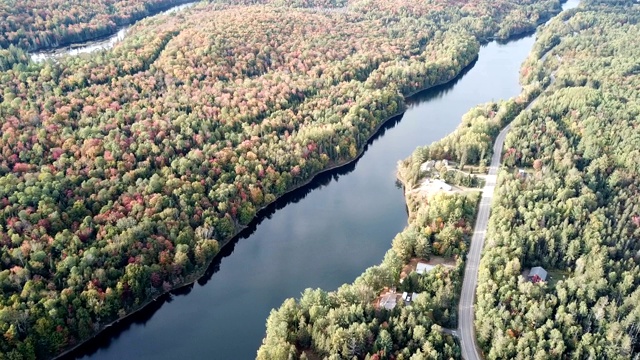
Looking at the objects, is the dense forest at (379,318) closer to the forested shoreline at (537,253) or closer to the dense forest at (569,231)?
the forested shoreline at (537,253)

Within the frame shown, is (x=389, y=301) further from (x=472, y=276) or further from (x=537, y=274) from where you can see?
(x=537, y=274)

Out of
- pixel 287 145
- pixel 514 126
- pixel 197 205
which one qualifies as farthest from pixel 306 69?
pixel 197 205

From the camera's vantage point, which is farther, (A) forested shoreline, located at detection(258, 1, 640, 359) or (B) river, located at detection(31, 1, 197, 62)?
(B) river, located at detection(31, 1, 197, 62)

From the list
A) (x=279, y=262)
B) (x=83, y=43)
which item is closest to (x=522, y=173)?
(x=279, y=262)

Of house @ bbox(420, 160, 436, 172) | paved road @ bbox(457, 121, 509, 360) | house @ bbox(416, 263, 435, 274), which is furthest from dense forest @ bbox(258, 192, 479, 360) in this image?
house @ bbox(420, 160, 436, 172)

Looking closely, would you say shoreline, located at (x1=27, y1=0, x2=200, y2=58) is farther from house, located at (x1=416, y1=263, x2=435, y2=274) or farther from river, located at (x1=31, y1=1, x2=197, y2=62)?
house, located at (x1=416, y1=263, x2=435, y2=274)
